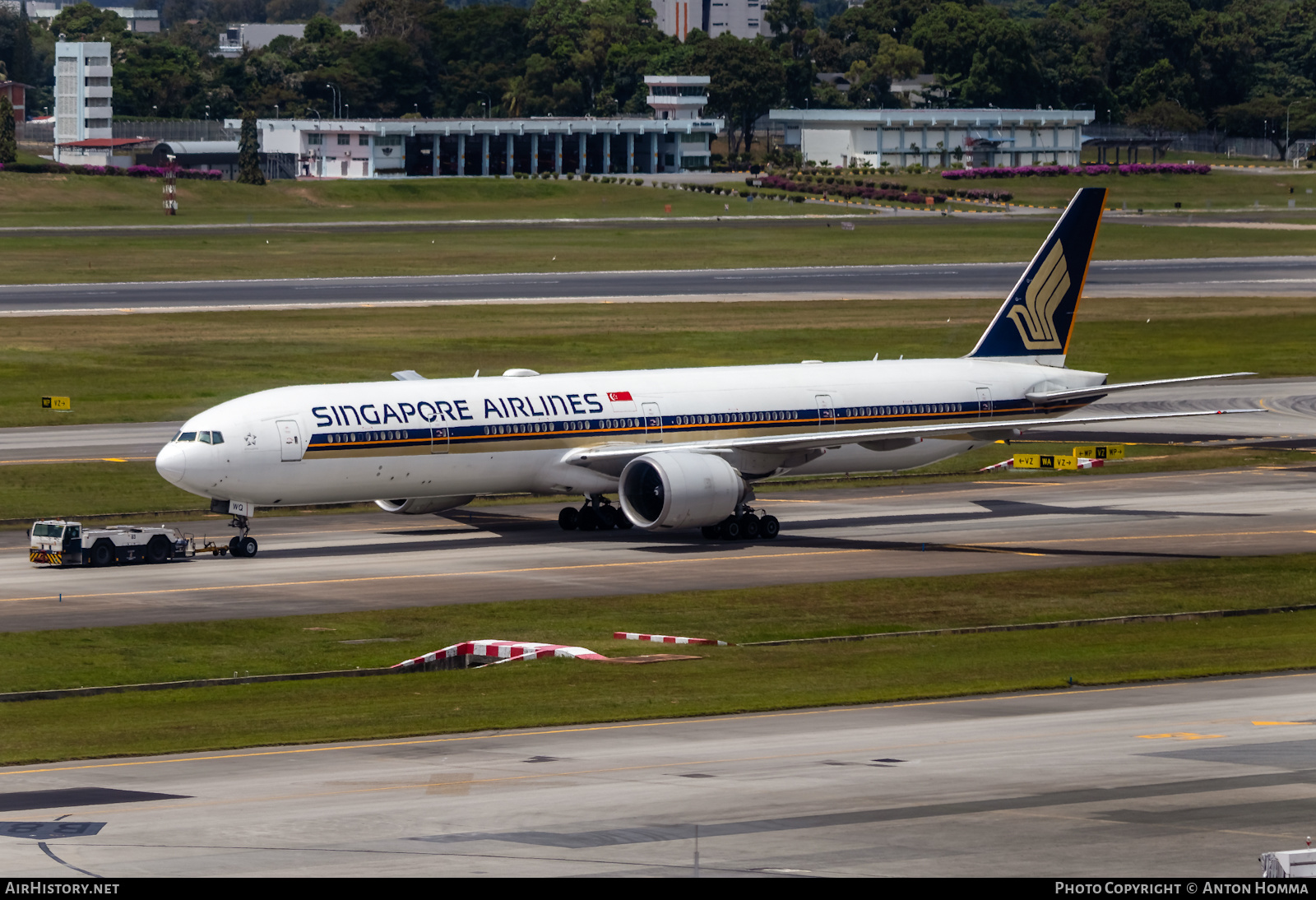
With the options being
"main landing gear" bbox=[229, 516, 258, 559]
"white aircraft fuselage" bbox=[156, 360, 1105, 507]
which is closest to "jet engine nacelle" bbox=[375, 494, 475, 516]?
"white aircraft fuselage" bbox=[156, 360, 1105, 507]

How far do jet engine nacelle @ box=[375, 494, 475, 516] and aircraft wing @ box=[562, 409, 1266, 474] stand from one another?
3.63 meters

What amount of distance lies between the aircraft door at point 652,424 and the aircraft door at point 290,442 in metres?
10.5

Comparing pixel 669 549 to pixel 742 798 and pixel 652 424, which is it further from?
pixel 742 798

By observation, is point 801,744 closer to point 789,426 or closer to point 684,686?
point 684,686

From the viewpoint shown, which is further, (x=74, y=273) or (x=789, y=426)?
(x=74, y=273)

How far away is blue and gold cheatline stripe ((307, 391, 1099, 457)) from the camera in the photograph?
5328 cm

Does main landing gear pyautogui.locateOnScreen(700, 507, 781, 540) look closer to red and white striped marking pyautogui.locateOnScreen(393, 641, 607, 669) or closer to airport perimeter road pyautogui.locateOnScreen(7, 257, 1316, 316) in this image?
red and white striped marking pyautogui.locateOnScreen(393, 641, 607, 669)

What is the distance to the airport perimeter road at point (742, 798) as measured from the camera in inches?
907

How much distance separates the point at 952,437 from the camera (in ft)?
198

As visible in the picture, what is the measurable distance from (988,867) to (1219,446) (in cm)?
5660

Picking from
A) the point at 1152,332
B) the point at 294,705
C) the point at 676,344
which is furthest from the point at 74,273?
the point at 294,705

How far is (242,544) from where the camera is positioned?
53938 millimetres

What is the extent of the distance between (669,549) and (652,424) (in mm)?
3785

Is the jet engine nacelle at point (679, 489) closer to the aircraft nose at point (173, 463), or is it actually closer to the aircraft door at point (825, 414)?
the aircraft door at point (825, 414)
